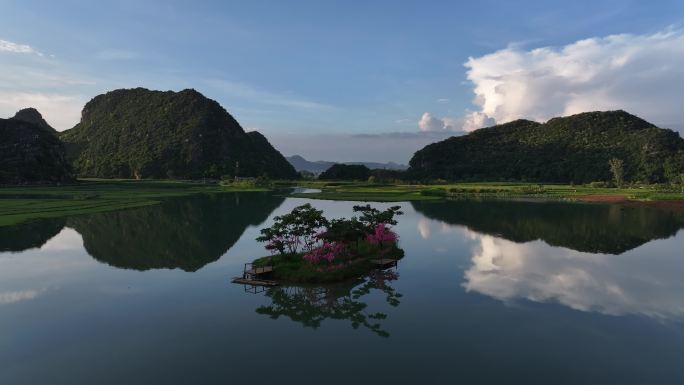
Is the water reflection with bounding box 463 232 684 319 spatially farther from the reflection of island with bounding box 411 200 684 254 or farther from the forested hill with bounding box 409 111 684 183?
the forested hill with bounding box 409 111 684 183

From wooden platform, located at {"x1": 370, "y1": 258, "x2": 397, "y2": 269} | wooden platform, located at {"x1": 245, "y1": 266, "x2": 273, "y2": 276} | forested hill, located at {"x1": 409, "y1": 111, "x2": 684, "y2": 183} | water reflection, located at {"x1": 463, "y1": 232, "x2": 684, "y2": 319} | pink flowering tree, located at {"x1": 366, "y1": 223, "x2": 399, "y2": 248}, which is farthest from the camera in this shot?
forested hill, located at {"x1": 409, "y1": 111, "x2": 684, "y2": 183}

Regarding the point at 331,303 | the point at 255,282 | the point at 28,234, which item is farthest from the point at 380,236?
the point at 28,234

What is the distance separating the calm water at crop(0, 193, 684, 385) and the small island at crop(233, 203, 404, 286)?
4.88 ft

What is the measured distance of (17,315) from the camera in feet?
72.3

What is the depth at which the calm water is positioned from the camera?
52.2ft

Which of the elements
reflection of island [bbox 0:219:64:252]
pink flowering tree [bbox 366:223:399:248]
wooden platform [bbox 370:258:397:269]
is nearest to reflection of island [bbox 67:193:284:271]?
reflection of island [bbox 0:219:64:252]

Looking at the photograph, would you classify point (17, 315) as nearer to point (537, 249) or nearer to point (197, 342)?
point (197, 342)

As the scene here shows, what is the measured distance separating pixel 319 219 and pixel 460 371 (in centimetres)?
1764

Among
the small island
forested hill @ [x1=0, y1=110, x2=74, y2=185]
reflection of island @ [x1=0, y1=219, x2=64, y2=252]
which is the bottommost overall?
reflection of island @ [x1=0, y1=219, x2=64, y2=252]

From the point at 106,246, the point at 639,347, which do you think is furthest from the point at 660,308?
the point at 106,246

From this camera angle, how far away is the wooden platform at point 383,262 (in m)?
31.8

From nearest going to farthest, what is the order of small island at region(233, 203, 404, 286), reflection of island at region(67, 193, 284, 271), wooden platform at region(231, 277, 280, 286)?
1. wooden platform at region(231, 277, 280, 286)
2. small island at region(233, 203, 404, 286)
3. reflection of island at region(67, 193, 284, 271)

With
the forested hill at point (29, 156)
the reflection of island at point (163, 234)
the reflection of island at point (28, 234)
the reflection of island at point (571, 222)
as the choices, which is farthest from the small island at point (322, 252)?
the forested hill at point (29, 156)

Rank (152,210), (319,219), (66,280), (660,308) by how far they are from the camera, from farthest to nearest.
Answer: (152,210), (319,219), (66,280), (660,308)
